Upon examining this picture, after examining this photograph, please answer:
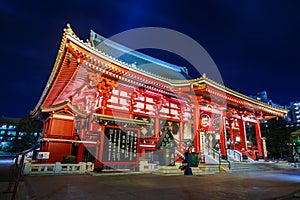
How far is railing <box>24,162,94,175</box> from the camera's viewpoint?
28.7 ft

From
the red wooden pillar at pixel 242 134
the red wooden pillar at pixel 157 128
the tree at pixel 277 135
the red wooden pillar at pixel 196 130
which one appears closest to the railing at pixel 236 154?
the red wooden pillar at pixel 242 134

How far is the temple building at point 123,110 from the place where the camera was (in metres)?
Result: 10.2

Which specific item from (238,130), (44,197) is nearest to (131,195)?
(44,197)

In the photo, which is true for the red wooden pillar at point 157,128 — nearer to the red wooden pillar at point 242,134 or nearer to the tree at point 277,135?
the red wooden pillar at point 242,134

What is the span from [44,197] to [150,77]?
970 centimetres

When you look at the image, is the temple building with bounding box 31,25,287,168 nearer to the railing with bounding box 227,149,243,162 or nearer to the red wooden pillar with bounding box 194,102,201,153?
the red wooden pillar with bounding box 194,102,201,153

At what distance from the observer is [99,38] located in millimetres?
20922

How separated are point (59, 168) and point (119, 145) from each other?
11.1 ft

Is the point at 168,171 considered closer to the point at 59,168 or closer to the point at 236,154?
the point at 59,168

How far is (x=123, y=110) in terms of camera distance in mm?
13133

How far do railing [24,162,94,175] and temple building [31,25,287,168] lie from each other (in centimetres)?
62

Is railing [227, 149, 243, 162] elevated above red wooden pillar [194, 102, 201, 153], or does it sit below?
below

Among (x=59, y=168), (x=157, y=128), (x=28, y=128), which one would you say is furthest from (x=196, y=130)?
(x=28, y=128)

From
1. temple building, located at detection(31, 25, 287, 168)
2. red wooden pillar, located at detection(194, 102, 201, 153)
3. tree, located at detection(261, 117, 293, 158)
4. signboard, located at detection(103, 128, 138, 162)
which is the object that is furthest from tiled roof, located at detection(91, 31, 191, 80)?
tree, located at detection(261, 117, 293, 158)
